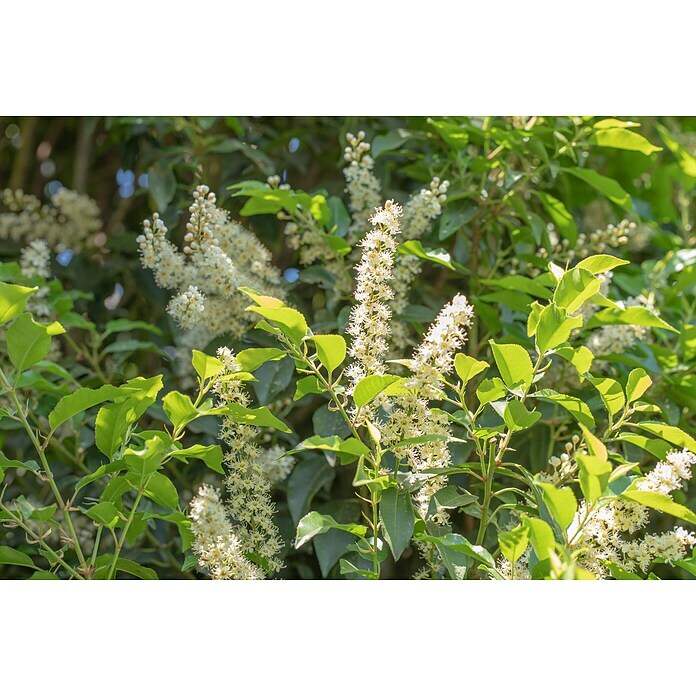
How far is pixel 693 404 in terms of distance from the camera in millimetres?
1358

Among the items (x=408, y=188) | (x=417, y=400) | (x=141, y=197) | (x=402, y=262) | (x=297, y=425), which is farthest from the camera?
(x=141, y=197)

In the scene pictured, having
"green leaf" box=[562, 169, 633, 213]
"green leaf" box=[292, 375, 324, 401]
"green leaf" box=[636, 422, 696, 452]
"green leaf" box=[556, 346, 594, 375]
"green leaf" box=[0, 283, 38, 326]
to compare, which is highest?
"green leaf" box=[562, 169, 633, 213]

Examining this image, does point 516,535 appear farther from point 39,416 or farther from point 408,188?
point 408,188

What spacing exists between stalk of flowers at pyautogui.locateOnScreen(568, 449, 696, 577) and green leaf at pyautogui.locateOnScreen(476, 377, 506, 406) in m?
0.14

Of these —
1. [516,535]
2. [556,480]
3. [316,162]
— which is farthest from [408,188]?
[516,535]

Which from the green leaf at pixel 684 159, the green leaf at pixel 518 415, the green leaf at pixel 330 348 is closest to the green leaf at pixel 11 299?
the green leaf at pixel 330 348

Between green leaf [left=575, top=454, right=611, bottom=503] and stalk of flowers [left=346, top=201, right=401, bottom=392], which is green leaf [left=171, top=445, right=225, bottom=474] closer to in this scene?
stalk of flowers [left=346, top=201, right=401, bottom=392]

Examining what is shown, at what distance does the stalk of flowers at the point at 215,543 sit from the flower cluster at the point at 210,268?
0.95 feet

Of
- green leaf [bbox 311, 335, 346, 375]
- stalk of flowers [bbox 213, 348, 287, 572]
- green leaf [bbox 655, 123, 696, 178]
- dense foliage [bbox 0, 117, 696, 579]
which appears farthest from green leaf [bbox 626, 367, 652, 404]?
green leaf [bbox 655, 123, 696, 178]

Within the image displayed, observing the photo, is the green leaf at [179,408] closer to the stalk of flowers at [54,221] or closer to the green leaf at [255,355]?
the green leaf at [255,355]

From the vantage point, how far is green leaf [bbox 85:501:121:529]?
0.92 metres

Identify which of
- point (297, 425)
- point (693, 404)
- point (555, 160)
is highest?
point (555, 160)

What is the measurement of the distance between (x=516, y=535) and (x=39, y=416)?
37.1 inches

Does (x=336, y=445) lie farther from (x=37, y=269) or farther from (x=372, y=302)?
(x=37, y=269)
